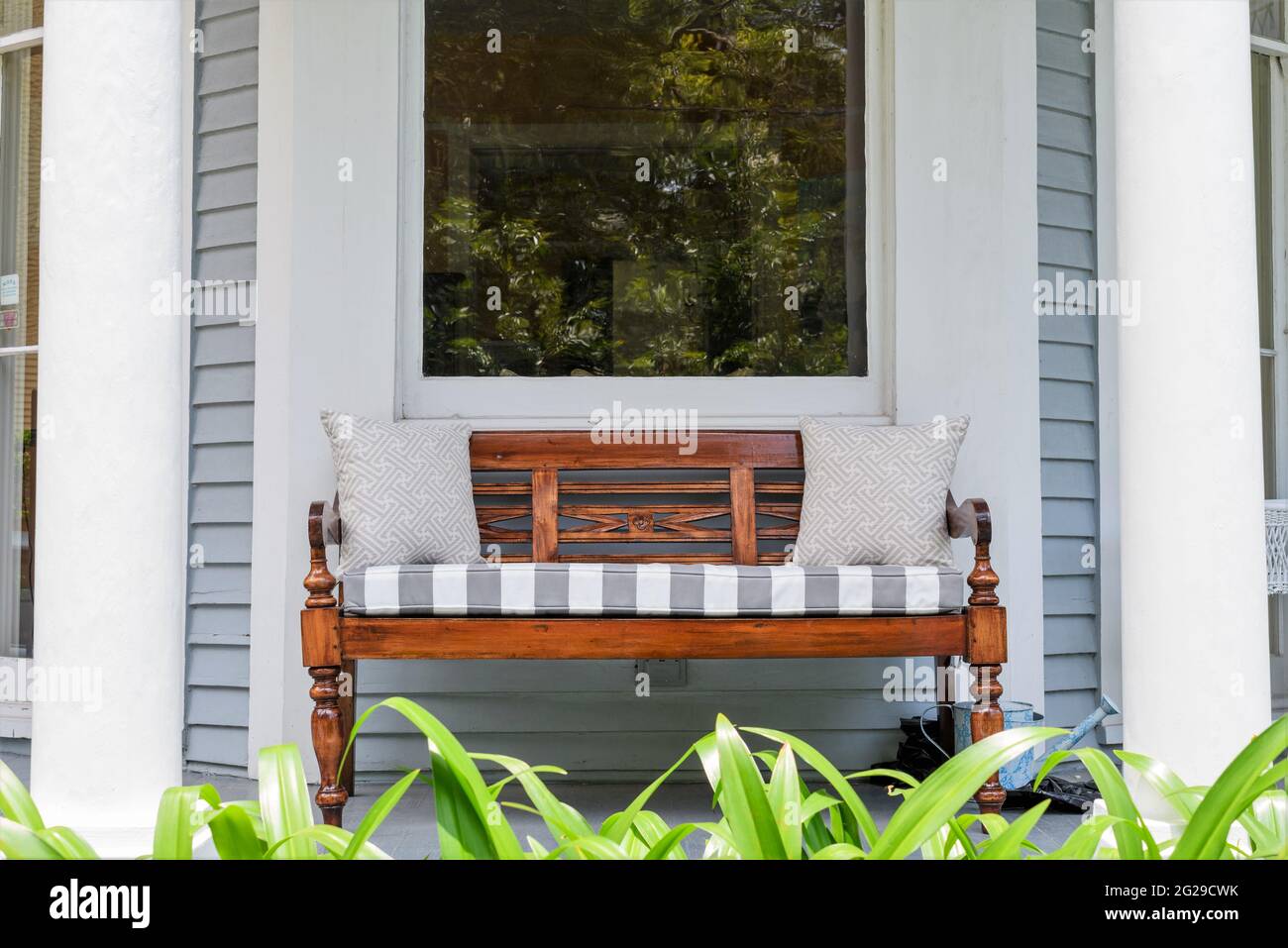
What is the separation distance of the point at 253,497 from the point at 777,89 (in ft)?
6.14

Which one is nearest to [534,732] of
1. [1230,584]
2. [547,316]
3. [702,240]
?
[547,316]

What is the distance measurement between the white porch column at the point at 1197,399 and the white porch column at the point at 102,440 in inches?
59.3

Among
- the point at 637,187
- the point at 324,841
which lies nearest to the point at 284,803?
the point at 324,841

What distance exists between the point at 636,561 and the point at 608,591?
0.59 metres

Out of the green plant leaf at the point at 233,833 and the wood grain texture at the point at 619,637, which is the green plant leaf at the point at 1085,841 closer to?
the green plant leaf at the point at 233,833

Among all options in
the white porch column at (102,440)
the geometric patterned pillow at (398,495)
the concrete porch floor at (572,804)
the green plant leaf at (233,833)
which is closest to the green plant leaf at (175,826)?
the green plant leaf at (233,833)

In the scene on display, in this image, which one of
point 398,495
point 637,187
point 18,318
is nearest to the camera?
point 398,495

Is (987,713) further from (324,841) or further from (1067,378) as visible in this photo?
(324,841)

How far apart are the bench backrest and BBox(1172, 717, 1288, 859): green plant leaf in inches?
73.9

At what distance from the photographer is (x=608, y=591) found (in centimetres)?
227

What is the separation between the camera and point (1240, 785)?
928mm

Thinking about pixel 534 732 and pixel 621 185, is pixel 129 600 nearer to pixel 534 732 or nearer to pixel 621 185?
pixel 534 732

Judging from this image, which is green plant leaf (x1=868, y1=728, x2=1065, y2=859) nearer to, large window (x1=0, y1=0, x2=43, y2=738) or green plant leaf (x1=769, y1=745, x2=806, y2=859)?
green plant leaf (x1=769, y1=745, x2=806, y2=859)

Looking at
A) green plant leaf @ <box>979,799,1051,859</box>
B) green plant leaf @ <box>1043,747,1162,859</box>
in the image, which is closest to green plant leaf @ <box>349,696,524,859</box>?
green plant leaf @ <box>979,799,1051,859</box>
